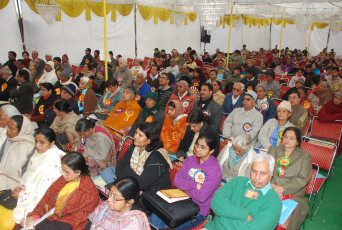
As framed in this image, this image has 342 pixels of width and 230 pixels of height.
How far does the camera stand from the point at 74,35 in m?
11.6

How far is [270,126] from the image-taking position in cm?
393

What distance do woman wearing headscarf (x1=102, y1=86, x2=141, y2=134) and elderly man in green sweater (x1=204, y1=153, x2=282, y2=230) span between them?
279cm

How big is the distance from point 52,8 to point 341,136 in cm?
755

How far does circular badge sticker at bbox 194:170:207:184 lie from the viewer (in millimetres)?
2758

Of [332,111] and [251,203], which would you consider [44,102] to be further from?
[332,111]

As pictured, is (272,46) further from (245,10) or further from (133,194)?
(133,194)

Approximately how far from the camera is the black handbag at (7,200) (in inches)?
114

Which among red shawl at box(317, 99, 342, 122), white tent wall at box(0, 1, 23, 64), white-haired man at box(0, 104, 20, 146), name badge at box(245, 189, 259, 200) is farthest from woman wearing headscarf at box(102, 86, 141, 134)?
white tent wall at box(0, 1, 23, 64)

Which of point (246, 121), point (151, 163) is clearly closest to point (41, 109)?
point (151, 163)

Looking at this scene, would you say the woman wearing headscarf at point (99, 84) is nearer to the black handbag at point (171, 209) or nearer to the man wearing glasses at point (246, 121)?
the man wearing glasses at point (246, 121)

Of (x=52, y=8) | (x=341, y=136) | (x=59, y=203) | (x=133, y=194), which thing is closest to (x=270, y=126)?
(x=341, y=136)

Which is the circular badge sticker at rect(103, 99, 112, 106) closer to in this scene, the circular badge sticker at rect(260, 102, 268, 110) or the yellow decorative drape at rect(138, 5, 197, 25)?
the circular badge sticker at rect(260, 102, 268, 110)

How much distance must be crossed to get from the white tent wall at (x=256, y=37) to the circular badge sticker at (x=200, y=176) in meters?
20.2

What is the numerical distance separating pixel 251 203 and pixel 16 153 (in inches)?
105
